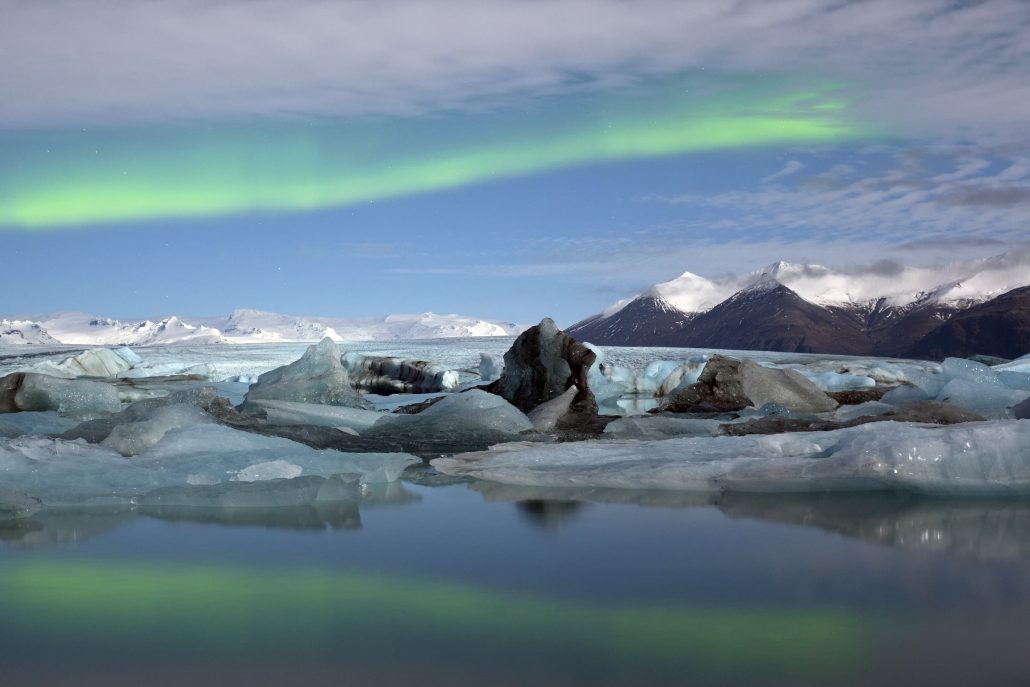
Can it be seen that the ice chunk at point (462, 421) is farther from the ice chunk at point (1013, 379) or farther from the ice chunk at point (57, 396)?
the ice chunk at point (1013, 379)

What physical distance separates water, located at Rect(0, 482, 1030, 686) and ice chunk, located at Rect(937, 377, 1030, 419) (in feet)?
15.2

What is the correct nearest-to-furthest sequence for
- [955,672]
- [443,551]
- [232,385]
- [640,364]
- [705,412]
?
[955,672] < [443,551] < [705,412] < [232,385] < [640,364]

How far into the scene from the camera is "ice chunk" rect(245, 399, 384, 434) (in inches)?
299

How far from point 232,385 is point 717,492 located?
1036 cm

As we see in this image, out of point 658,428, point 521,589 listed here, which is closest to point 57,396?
point 658,428

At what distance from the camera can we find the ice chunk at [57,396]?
8984mm

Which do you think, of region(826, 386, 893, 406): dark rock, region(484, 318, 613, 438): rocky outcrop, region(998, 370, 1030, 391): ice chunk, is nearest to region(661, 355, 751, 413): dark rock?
region(484, 318, 613, 438): rocky outcrop

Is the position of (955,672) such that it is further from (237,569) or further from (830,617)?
(237,569)

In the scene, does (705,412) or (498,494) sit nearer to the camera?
(498,494)

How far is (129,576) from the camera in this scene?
2625 mm

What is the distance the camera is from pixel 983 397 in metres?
8.10

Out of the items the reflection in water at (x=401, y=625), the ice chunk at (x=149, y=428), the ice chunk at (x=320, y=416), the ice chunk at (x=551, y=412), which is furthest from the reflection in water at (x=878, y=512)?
the ice chunk at (x=320, y=416)

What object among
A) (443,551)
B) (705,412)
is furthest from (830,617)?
(705,412)

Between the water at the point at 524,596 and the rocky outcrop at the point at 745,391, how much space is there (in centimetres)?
614
